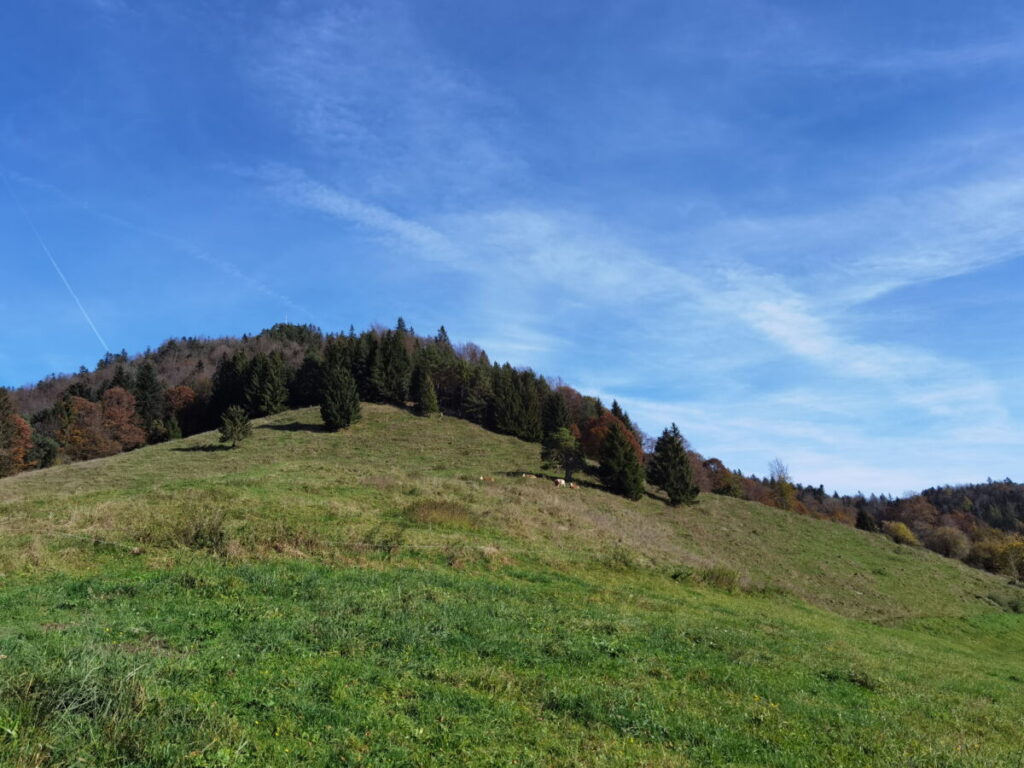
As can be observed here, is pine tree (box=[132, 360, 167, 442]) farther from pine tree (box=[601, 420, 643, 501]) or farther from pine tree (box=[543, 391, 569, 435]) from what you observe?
pine tree (box=[601, 420, 643, 501])

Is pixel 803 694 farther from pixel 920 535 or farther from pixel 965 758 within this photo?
pixel 920 535

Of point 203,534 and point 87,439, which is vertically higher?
point 87,439

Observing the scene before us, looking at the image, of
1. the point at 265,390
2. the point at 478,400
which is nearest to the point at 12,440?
the point at 265,390

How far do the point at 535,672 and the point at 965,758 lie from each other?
634 cm

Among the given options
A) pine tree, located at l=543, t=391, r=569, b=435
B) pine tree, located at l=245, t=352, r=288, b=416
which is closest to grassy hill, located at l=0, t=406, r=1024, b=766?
pine tree, located at l=543, t=391, r=569, b=435

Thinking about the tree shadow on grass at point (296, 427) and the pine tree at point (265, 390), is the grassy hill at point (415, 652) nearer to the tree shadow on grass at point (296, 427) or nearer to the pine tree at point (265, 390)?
the tree shadow on grass at point (296, 427)

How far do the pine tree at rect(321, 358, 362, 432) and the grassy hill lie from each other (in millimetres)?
41155

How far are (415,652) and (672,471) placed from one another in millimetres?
54093

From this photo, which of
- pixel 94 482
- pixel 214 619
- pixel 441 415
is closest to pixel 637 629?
pixel 214 619

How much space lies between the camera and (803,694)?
34.9 ft

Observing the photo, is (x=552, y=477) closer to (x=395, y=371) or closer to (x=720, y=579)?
(x=720, y=579)

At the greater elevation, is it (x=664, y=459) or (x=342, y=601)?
(x=664, y=459)

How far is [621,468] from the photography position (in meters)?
59.6

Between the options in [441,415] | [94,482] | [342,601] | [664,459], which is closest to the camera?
[342,601]
